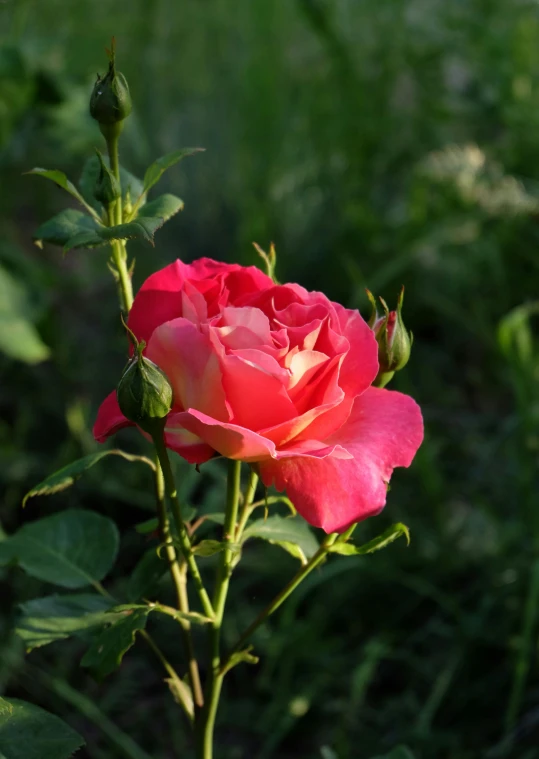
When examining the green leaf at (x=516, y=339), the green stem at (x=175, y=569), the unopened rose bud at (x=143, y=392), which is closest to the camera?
the unopened rose bud at (x=143, y=392)

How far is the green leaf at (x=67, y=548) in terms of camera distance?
2.03 ft

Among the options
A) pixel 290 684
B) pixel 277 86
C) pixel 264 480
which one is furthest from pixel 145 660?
pixel 277 86

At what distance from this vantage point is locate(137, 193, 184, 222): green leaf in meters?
0.48

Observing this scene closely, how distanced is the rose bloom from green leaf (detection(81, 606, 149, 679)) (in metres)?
0.11

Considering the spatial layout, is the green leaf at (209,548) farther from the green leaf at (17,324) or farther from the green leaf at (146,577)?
the green leaf at (17,324)

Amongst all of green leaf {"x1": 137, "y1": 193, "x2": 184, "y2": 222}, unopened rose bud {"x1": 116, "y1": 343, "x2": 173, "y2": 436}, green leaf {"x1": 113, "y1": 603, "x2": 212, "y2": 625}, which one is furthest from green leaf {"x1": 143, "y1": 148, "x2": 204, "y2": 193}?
green leaf {"x1": 113, "y1": 603, "x2": 212, "y2": 625}

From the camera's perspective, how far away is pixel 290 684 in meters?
1.15

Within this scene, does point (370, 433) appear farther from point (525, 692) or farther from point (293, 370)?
point (525, 692)

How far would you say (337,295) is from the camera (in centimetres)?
183

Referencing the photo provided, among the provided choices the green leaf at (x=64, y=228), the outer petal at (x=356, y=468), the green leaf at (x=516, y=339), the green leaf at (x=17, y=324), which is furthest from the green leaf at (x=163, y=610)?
the green leaf at (x=17, y=324)

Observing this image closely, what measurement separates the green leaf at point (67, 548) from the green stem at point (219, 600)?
0.13 metres

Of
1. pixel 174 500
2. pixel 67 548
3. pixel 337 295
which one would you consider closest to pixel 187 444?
pixel 174 500

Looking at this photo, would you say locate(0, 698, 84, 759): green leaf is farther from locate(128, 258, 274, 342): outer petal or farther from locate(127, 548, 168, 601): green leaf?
locate(128, 258, 274, 342): outer petal

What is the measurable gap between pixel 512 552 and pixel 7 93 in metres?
1.01
